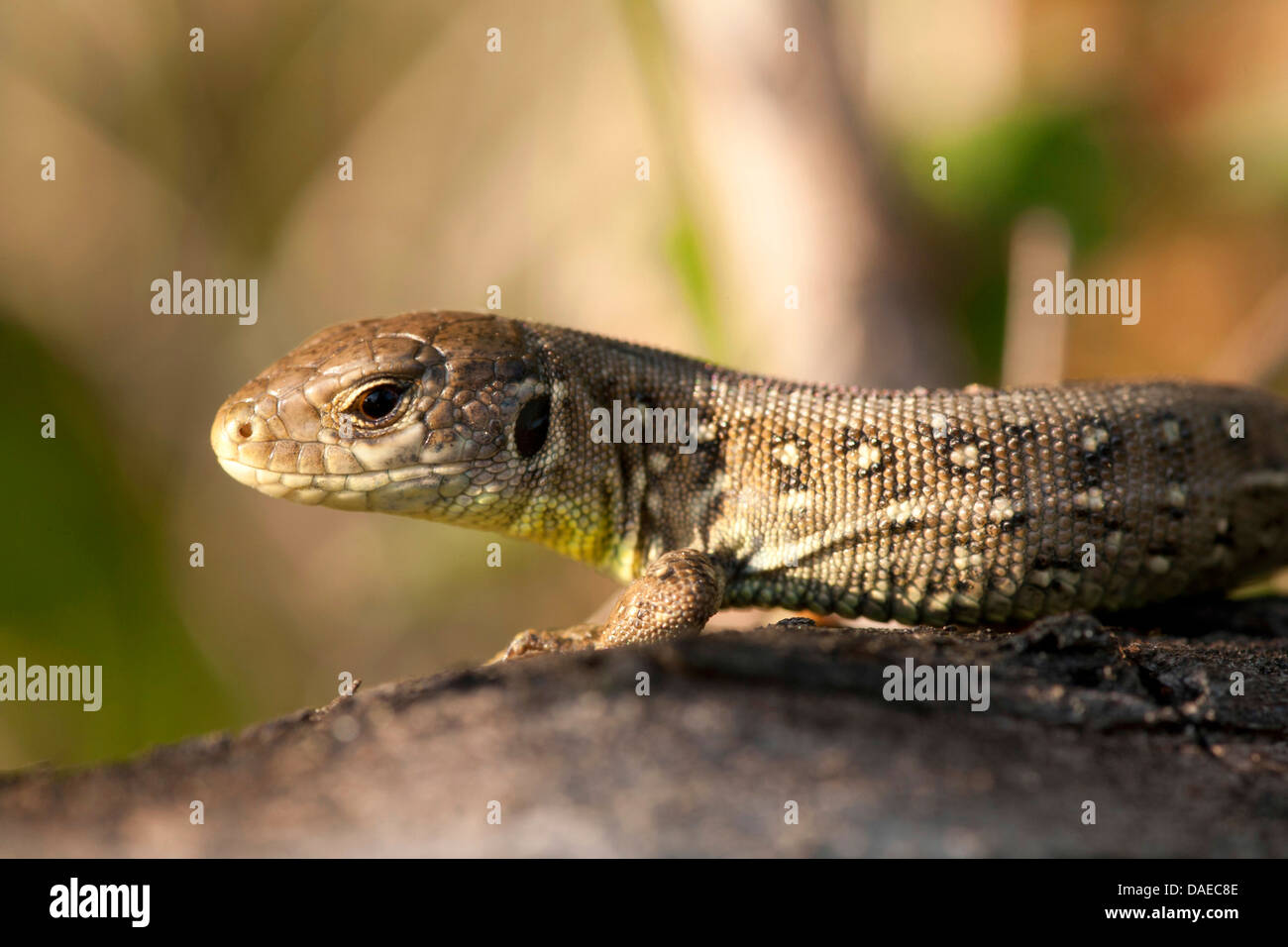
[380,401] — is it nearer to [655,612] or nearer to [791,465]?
[655,612]

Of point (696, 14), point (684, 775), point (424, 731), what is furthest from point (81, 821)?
point (696, 14)

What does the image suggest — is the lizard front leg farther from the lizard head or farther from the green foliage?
the green foliage

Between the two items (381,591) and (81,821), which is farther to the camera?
(381,591)

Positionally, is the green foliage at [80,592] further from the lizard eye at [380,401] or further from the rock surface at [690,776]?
the rock surface at [690,776]

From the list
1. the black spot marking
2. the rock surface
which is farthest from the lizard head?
the rock surface

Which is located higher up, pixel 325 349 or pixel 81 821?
pixel 325 349

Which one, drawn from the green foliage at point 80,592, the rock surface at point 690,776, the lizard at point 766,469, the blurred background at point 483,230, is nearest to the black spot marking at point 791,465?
the lizard at point 766,469

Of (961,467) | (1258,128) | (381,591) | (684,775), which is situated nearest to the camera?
(684,775)
